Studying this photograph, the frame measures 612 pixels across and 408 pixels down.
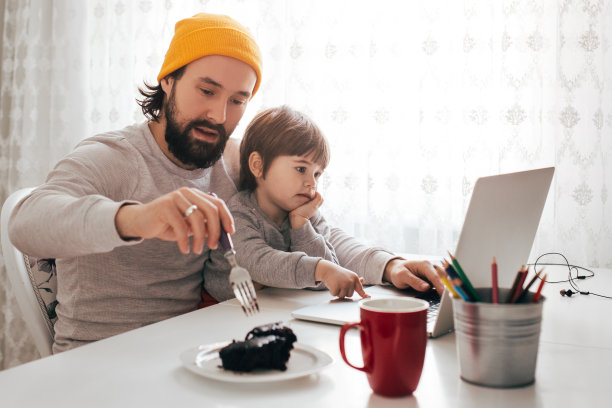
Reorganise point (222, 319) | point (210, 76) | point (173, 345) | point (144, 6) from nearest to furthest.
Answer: point (173, 345) → point (222, 319) → point (210, 76) → point (144, 6)

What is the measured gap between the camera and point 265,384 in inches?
25.0

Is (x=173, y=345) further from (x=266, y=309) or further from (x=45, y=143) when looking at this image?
(x=45, y=143)

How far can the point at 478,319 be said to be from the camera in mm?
601

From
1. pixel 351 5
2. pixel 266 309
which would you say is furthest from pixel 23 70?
pixel 266 309

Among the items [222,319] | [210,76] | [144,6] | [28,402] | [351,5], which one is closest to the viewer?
[28,402]

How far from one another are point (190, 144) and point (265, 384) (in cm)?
81

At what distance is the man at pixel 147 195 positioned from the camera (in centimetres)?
93

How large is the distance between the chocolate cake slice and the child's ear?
2.57 ft

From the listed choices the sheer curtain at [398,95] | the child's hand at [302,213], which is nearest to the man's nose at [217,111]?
the child's hand at [302,213]

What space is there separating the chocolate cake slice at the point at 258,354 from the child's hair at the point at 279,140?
779mm

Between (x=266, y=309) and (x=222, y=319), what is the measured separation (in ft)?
0.36

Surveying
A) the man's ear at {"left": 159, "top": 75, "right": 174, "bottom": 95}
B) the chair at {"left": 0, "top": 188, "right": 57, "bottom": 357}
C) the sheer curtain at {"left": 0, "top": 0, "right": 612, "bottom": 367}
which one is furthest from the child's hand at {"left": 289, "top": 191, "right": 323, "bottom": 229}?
the sheer curtain at {"left": 0, "top": 0, "right": 612, "bottom": 367}

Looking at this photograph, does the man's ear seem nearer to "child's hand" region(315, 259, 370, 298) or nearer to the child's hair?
the child's hair

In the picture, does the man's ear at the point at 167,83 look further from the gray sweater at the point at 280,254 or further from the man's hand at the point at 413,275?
the man's hand at the point at 413,275
